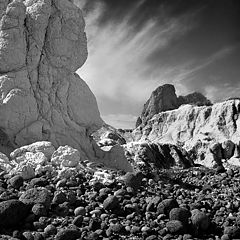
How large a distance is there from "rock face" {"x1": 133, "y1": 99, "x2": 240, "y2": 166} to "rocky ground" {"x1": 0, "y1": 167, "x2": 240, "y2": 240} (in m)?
54.9

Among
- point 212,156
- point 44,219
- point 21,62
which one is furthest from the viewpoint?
point 212,156

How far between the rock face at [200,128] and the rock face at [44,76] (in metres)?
49.4

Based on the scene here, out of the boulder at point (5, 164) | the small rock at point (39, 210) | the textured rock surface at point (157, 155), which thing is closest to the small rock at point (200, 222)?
the small rock at point (39, 210)

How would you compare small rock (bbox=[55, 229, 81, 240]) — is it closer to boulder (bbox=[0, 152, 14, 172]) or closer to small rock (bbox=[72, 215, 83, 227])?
small rock (bbox=[72, 215, 83, 227])

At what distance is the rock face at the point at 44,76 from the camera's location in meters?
17.9

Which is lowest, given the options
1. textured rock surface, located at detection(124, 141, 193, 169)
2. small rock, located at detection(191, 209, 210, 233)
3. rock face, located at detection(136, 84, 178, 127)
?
small rock, located at detection(191, 209, 210, 233)

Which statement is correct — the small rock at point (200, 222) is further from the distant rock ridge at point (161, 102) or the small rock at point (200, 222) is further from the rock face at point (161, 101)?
the rock face at point (161, 101)

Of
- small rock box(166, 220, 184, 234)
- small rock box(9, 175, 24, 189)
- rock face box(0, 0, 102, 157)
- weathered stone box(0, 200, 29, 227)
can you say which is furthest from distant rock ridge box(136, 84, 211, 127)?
weathered stone box(0, 200, 29, 227)

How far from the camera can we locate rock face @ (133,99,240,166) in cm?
6944

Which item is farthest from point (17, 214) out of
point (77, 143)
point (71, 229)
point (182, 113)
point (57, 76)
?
point (182, 113)

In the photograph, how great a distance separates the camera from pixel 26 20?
2003cm

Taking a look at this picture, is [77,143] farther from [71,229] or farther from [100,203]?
[71,229]

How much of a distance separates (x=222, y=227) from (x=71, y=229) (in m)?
4.78

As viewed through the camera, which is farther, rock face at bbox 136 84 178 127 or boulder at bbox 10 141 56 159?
rock face at bbox 136 84 178 127
